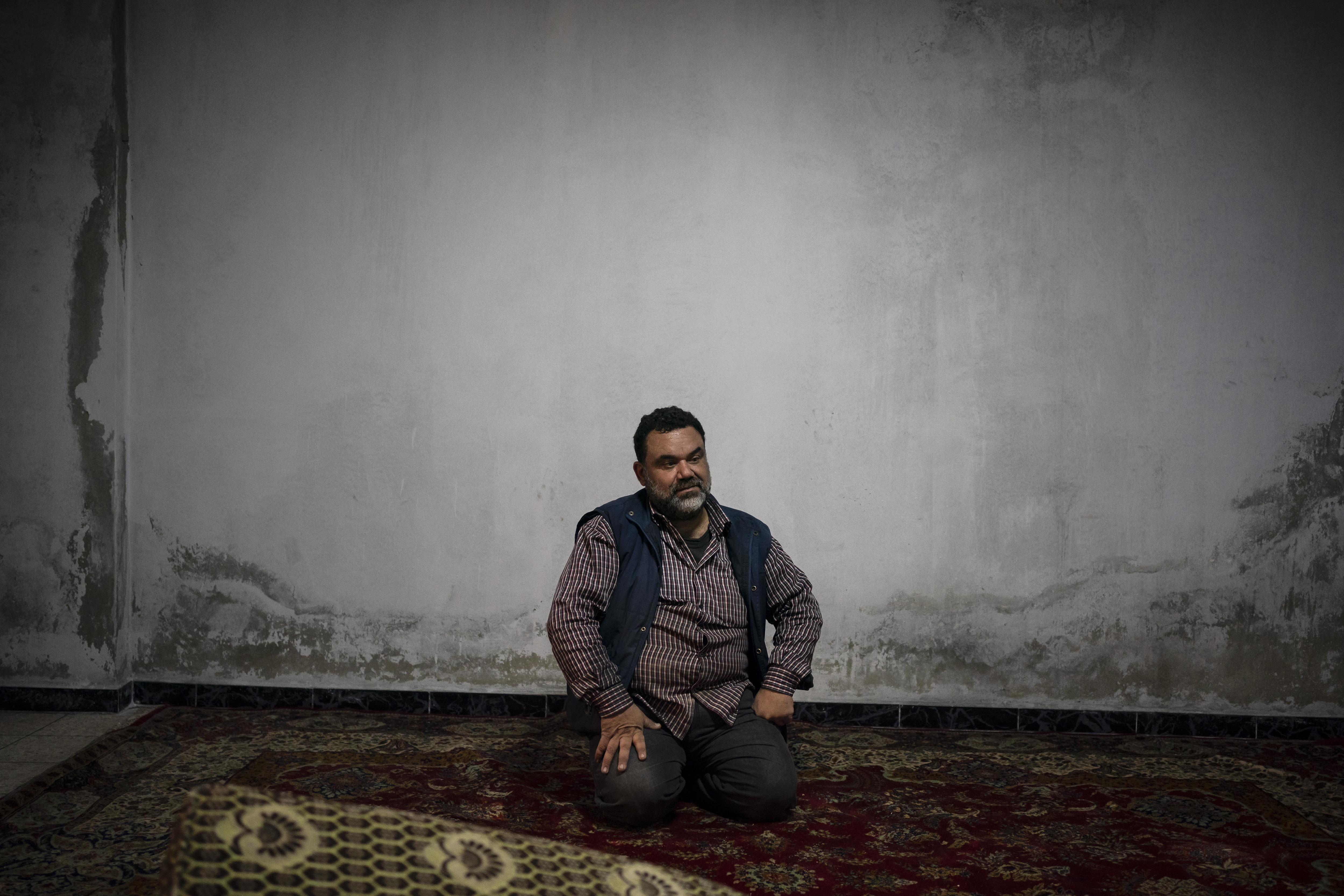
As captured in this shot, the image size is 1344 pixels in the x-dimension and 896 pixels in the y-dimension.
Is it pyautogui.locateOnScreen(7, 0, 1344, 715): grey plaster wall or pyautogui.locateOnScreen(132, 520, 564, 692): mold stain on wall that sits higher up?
pyautogui.locateOnScreen(7, 0, 1344, 715): grey plaster wall

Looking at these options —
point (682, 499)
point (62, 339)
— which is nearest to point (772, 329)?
point (682, 499)

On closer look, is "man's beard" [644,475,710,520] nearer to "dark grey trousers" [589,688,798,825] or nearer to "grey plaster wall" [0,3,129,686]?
"dark grey trousers" [589,688,798,825]

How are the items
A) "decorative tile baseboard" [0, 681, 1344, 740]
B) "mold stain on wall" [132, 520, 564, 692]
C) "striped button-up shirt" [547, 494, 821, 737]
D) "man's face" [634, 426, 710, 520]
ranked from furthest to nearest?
"mold stain on wall" [132, 520, 564, 692], "decorative tile baseboard" [0, 681, 1344, 740], "man's face" [634, 426, 710, 520], "striped button-up shirt" [547, 494, 821, 737]

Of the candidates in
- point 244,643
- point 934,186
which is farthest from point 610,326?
point 244,643

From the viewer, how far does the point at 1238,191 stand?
3.61m

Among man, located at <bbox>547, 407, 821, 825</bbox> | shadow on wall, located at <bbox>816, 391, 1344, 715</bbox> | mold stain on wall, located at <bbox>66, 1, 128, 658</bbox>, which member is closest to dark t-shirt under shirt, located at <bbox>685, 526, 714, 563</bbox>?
man, located at <bbox>547, 407, 821, 825</bbox>

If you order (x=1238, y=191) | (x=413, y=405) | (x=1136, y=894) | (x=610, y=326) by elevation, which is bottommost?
(x=1136, y=894)

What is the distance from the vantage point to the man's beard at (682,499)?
2764mm

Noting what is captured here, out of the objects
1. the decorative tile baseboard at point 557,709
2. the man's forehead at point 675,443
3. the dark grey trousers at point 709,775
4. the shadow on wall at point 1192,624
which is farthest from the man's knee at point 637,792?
the shadow on wall at point 1192,624

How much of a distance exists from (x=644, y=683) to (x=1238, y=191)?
2.89 m

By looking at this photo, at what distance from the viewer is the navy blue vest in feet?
8.98

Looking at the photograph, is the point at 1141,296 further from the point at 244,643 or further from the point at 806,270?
the point at 244,643

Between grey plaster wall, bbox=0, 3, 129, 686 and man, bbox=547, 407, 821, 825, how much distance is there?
2.14m

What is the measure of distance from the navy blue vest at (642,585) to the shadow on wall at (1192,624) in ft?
3.30
